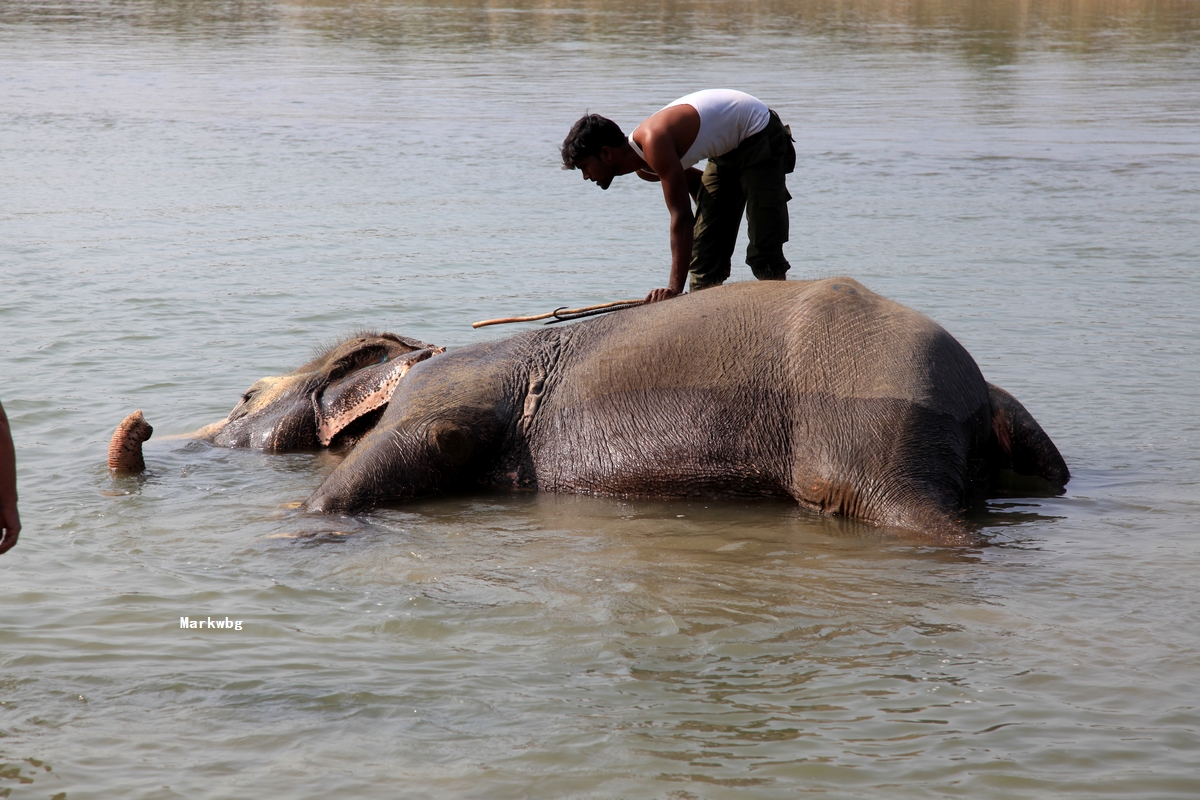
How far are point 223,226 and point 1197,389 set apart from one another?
10.1 metres

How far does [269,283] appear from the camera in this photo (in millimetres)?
11398

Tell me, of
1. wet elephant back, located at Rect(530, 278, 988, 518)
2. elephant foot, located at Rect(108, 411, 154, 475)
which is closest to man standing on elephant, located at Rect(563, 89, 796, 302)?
wet elephant back, located at Rect(530, 278, 988, 518)

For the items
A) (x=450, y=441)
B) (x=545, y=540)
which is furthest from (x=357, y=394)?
(x=545, y=540)

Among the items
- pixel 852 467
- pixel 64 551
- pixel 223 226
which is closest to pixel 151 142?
pixel 223 226

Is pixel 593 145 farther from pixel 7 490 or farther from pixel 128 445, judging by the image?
pixel 7 490

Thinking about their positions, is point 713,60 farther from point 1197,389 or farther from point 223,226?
point 1197,389

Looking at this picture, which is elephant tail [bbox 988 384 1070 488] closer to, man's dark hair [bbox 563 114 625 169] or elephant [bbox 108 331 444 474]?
man's dark hair [bbox 563 114 625 169]

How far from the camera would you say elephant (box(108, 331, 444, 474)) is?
6645 millimetres

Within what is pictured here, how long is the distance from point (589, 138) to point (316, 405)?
2.13 metres

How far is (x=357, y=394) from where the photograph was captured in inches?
267

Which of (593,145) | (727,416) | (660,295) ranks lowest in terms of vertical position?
(727,416)

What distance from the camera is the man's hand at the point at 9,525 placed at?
3.82 meters

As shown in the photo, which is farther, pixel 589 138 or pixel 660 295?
pixel 589 138

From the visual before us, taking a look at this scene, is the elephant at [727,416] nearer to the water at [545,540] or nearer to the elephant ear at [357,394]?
the water at [545,540]
